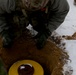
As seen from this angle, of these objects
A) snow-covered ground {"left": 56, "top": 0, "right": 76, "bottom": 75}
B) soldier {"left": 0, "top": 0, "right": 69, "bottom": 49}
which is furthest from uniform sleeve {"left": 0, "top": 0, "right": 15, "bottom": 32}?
snow-covered ground {"left": 56, "top": 0, "right": 76, "bottom": 75}

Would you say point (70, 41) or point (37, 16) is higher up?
point (37, 16)

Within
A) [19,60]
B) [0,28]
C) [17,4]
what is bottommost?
[19,60]

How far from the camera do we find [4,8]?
3.88ft

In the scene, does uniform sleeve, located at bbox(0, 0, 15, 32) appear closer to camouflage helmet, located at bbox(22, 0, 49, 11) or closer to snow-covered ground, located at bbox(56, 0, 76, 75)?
camouflage helmet, located at bbox(22, 0, 49, 11)

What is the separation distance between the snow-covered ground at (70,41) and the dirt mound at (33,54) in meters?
0.04

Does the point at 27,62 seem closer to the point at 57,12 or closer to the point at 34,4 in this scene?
the point at 57,12

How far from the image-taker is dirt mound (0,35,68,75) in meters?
1.30

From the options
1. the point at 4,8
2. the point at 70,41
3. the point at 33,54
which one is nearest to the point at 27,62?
the point at 33,54

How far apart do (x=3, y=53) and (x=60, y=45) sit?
1.04 ft

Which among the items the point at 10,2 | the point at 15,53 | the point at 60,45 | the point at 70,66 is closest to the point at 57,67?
the point at 70,66

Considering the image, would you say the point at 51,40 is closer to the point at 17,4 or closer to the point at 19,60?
the point at 19,60

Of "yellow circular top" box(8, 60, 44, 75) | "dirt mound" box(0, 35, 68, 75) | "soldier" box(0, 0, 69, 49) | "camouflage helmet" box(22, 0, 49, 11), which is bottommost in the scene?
"yellow circular top" box(8, 60, 44, 75)

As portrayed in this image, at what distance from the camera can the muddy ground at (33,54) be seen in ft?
4.25

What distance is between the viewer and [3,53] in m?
1.34
